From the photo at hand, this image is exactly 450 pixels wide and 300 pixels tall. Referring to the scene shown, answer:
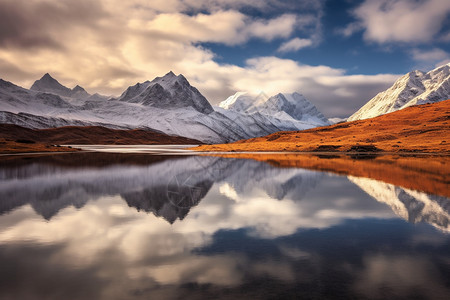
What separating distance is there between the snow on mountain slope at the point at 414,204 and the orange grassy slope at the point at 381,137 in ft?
233

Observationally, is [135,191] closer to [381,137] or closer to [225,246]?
[225,246]

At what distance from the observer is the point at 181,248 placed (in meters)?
10.4

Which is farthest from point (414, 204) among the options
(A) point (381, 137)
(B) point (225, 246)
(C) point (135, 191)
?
(A) point (381, 137)

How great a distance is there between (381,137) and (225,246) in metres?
114

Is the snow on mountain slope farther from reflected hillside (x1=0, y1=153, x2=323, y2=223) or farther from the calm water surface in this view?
reflected hillside (x1=0, y1=153, x2=323, y2=223)

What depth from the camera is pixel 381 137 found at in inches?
4331

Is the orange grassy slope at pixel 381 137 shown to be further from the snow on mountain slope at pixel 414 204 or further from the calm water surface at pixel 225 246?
the calm water surface at pixel 225 246

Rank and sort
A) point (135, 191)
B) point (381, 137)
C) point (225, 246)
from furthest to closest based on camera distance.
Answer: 1. point (381, 137)
2. point (135, 191)
3. point (225, 246)

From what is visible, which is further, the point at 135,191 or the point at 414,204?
the point at 135,191

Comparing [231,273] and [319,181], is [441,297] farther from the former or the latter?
[319,181]

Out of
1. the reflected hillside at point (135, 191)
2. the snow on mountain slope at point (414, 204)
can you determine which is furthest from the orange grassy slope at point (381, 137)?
the snow on mountain slope at point (414, 204)

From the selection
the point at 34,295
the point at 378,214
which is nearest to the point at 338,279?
the point at 34,295

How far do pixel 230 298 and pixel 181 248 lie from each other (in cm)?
364

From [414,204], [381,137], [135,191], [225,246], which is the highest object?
[381,137]
